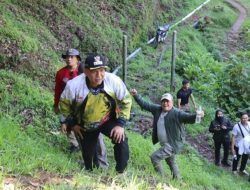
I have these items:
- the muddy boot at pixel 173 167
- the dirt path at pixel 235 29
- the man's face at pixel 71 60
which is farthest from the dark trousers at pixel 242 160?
the dirt path at pixel 235 29

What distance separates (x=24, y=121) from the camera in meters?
7.36

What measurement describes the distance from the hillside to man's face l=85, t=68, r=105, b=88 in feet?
3.64

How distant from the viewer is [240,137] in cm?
966

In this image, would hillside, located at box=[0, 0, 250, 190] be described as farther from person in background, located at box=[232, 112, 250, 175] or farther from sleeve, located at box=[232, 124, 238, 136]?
sleeve, located at box=[232, 124, 238, 136]

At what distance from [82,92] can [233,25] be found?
86.2 ft

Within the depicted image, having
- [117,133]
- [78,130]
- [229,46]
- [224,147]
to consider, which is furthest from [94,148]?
[229,46]

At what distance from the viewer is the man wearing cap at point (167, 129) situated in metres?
7.00

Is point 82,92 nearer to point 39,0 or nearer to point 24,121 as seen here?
point 24,121

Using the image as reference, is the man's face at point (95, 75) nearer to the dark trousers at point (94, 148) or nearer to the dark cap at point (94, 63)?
the dark cap at point (94, 63)

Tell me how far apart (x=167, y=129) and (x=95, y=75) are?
2383mm

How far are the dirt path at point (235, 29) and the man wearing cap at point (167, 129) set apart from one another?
17.2 metres

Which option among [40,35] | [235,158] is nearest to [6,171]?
[235,158]

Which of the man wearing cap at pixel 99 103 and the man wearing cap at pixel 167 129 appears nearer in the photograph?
the man wearing cap at pixel 99 103

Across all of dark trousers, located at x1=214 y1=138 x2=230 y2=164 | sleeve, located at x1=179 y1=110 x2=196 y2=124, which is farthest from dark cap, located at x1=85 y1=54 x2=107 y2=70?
dark trousers, located at x1=214 y1=138 x2=230 y2=164
